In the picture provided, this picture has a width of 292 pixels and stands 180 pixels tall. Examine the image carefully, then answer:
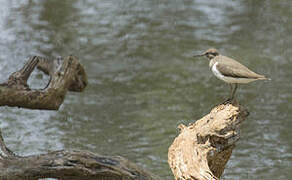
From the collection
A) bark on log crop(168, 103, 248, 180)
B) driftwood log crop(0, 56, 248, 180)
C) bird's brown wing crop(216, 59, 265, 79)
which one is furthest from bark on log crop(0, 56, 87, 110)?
bird's brown wing crop(216, 59, 265, 79)

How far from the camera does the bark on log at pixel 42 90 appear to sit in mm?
6277

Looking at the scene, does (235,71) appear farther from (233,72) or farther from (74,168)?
(74,168)

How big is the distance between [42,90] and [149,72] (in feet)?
13.0

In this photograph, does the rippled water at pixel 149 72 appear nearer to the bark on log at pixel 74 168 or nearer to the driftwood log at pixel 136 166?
the driftwood log at pixel 136 166

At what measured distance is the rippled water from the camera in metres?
7.84

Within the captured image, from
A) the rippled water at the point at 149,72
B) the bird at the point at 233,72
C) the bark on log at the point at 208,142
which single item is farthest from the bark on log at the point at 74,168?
the rippled water at the point at 149,72

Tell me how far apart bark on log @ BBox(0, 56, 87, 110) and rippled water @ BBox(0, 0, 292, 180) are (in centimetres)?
131

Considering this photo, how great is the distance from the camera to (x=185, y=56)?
10.7 metres

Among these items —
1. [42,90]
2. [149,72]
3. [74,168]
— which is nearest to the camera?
[74,168]

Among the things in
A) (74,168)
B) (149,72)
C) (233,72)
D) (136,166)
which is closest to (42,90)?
(74,168)

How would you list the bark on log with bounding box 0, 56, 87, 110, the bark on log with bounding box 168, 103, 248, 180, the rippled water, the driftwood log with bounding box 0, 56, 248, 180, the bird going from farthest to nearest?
the rippled water, the bark on log with bounding box 0, 56, 87, 110, the bird, the driftwood log with bounding box 0, 56, 248, 180, the bark on log with bounding box 168, 103, 248, 180

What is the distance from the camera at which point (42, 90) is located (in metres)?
6.37

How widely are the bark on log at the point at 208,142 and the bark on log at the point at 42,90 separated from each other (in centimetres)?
171

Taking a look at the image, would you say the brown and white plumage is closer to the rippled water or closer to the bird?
the bird
